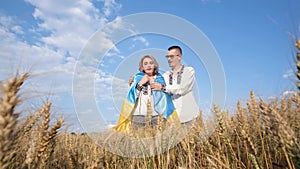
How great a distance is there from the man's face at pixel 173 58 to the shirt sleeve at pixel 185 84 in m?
0.20

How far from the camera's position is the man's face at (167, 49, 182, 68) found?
4.53 m

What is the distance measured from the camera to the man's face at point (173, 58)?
178 inches

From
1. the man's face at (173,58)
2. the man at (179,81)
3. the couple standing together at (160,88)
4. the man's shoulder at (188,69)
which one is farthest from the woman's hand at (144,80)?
the man's shoulder at (188,69)

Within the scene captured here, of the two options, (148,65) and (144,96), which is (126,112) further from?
(148,65)

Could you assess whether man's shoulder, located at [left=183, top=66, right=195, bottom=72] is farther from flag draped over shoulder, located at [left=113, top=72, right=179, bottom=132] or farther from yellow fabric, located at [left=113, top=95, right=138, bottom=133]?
yellow fabric, located at [left=113, top=95, right=138, bottom=133]

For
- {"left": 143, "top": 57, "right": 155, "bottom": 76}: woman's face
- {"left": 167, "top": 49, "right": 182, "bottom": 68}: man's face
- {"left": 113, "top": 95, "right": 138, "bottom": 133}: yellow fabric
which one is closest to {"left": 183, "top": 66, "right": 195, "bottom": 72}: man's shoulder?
{"left": 167, "top": 49, "right": 182, "bottom": 68}: man's face

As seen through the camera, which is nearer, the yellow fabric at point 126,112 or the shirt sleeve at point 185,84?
the yellow fabric at point 126,112

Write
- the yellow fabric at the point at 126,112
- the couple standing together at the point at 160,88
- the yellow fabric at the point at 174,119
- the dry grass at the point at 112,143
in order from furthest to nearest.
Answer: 1. the couple standing together at the point at 160,88
2. the yellow fabric at the point at 126,112
3. the yellow fabric at the point at 174,119
4. the dry grass at the point at 112,143

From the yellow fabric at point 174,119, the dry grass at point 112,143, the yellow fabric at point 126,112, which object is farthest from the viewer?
the yellow fabric at point 126,112

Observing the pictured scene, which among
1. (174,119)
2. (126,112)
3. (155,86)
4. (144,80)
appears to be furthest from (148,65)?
(174,119)

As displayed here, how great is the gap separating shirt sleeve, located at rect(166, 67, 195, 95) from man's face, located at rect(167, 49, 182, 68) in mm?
203

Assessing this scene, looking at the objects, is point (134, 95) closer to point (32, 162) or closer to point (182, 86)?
point (182, 86)

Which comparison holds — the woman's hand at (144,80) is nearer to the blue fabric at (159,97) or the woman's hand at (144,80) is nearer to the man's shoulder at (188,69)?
the blue fabric at (159,97)

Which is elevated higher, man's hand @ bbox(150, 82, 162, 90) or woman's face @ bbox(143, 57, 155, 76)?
woman's face @ bbox(143, 57, 155, 76)
